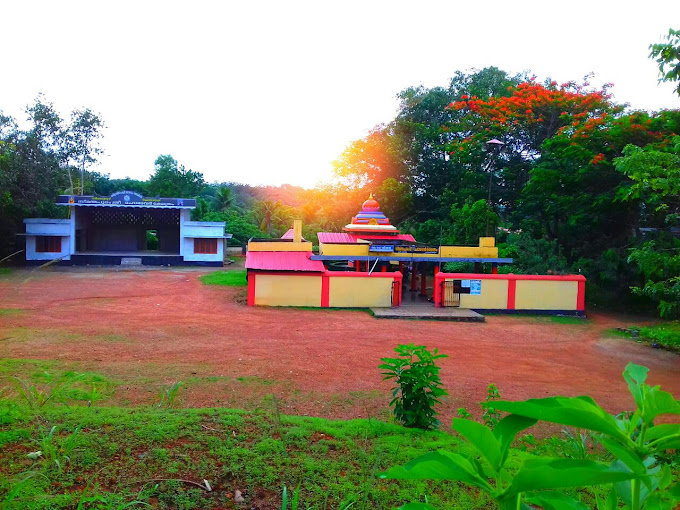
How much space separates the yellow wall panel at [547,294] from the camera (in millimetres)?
18078

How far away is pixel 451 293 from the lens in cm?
1803

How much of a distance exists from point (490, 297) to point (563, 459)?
17908 mm

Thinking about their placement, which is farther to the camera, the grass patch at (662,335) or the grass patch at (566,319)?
the grass patch at (566,319)

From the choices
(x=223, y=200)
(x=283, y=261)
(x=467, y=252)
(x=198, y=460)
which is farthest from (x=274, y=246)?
(x=223, y=200)

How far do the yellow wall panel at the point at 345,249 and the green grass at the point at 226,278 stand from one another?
5.00 m

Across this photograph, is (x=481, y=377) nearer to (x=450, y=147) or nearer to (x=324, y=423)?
(x=324, y=423)

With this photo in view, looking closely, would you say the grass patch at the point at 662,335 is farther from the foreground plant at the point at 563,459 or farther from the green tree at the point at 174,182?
the green tree at the point at 174,182

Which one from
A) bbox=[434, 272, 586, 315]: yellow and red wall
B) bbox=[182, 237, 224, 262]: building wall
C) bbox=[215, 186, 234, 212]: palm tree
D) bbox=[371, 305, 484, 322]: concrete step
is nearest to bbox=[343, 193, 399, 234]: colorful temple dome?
bbox=[434, 272, 586, 315]: yellow and red wall

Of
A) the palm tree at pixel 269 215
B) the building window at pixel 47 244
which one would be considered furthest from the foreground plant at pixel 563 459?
the palm tree at pixel 269 215

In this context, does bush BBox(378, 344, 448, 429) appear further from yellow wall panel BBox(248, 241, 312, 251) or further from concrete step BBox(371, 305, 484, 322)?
yellow wall panel BBox(248, 241, 312, 251)

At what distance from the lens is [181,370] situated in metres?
8.97

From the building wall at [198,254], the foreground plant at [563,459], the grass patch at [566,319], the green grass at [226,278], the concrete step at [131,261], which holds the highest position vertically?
the foreground plant at [563,459]

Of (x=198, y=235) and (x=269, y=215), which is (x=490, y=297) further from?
(x=269, y=215)

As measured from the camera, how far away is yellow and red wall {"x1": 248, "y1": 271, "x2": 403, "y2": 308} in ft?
57.8
